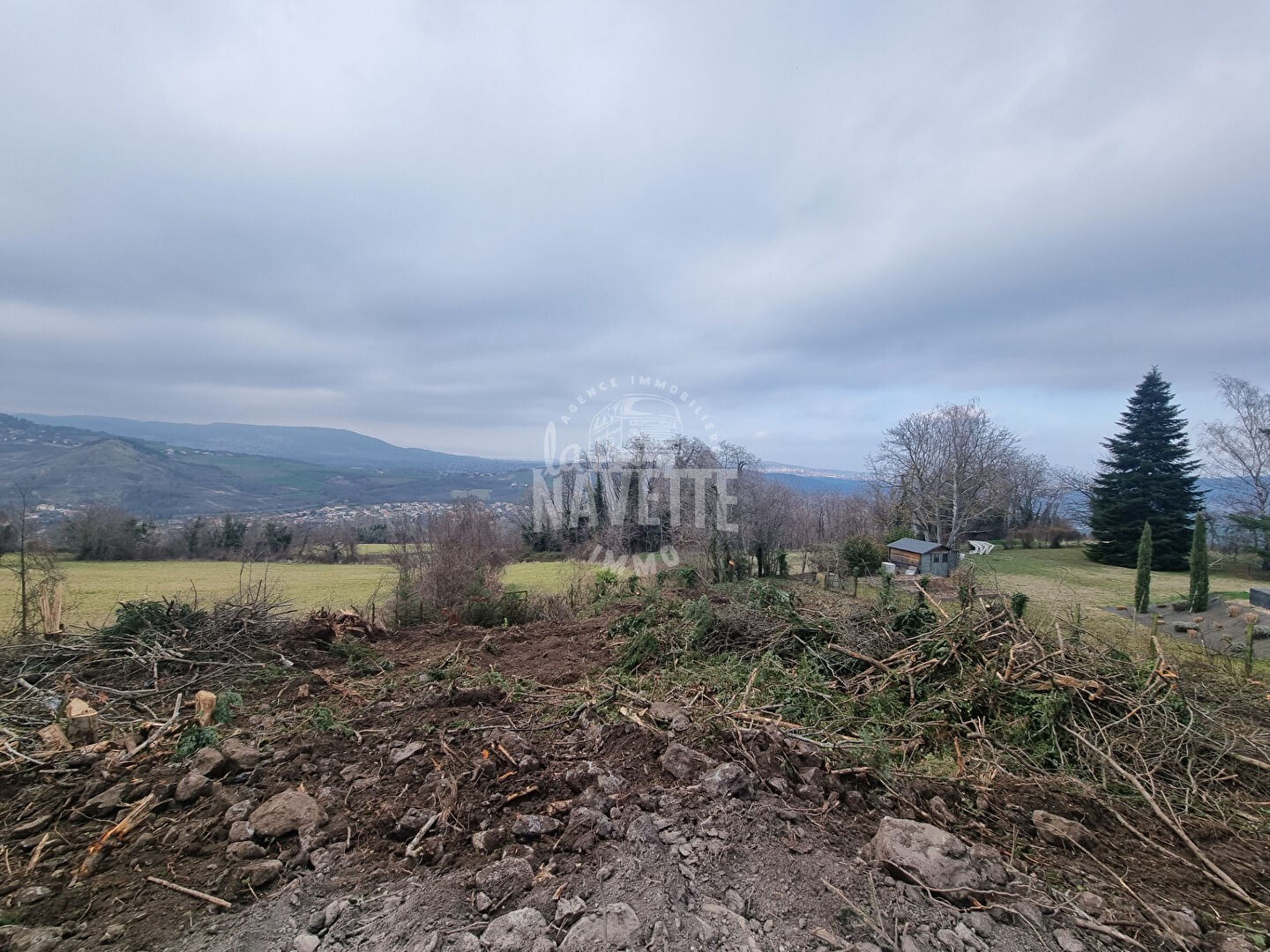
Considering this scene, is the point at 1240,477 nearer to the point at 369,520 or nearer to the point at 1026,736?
the point at 1026,736

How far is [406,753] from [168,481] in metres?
46.8

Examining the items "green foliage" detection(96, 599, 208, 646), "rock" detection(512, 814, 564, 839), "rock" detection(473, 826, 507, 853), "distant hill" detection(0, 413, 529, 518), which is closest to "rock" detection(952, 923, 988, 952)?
"rock" detection(512, 814, 564, 839)

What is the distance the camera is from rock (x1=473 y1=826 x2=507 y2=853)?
2469mm

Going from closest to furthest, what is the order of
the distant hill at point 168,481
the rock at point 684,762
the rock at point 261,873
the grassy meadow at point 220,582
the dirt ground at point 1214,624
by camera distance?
the rock at point 261,873, the rock at point 684,762, the dirt ground at point 1214,624, the grassy meadow at point 220,582, the distant hill at point 168,481

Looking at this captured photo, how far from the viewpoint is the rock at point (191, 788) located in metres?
2.87

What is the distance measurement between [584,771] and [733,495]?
59.0ft

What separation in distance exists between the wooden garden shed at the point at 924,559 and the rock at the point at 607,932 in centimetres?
2122

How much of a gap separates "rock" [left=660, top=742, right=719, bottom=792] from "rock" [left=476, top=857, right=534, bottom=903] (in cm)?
101

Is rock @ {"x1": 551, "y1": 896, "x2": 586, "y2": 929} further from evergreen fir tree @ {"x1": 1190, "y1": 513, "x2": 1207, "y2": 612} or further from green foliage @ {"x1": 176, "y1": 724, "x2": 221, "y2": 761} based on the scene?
evergreen fir tree @ {"x1": 1190, "y1": 513, "x2": 1207, "y2": 612}

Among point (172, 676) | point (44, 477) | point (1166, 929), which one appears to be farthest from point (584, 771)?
point (44, 477)

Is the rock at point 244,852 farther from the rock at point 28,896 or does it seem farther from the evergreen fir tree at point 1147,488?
the evergreen fir tree at point 1147,488

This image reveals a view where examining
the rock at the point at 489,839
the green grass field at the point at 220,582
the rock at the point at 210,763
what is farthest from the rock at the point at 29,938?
the green grass field at the point at 220,582

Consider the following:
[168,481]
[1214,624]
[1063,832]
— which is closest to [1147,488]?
[1214,624]

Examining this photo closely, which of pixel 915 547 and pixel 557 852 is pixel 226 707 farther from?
pixel 915 547
